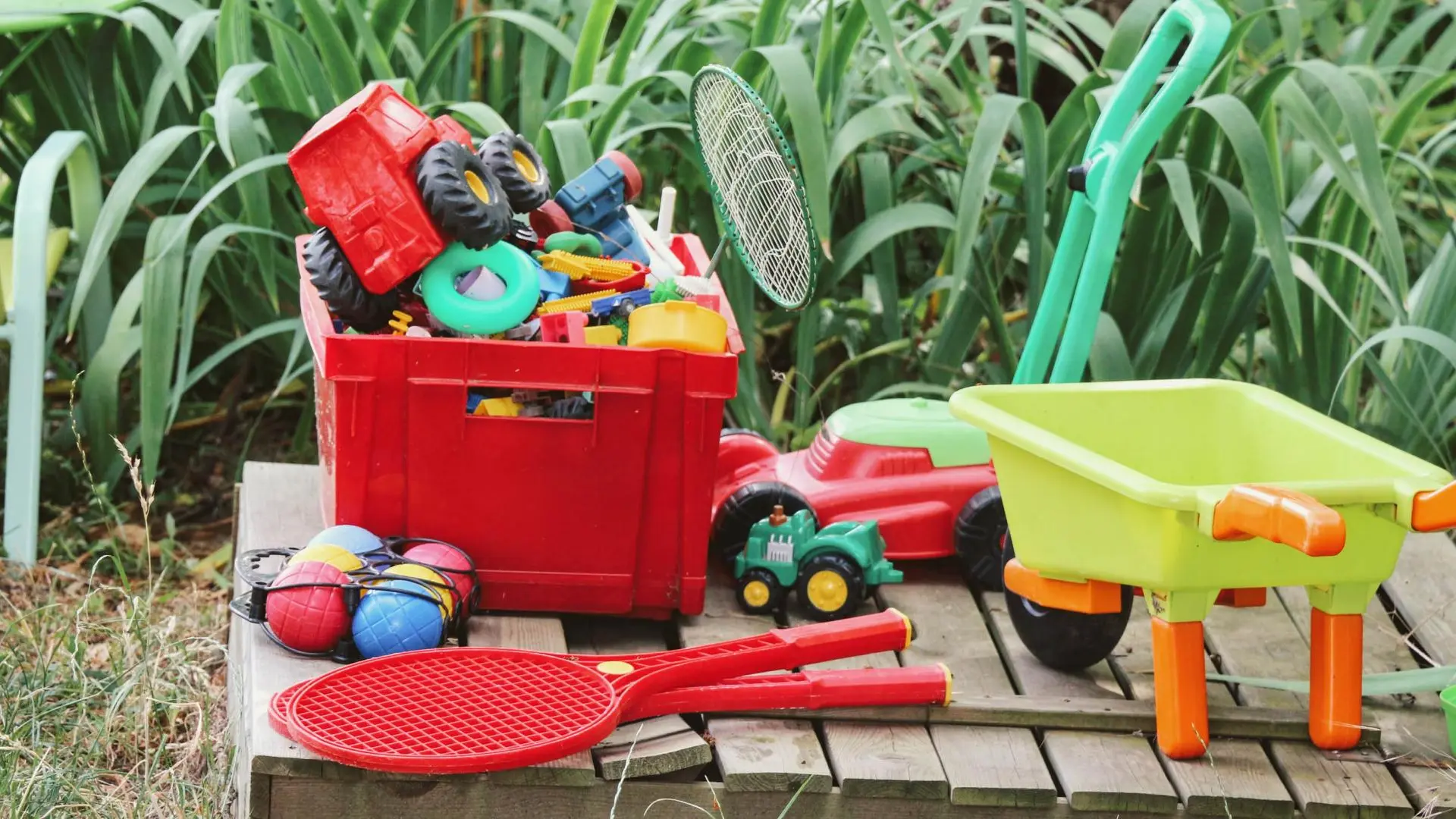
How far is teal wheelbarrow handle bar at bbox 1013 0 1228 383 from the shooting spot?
1.95 metres

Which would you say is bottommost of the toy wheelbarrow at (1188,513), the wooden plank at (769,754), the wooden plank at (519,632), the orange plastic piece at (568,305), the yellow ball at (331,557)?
the wooden plank at (519,632)

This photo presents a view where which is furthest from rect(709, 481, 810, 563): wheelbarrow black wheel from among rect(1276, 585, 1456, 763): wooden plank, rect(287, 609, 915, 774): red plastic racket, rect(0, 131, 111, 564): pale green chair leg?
rect(0, 131, 111, 564): pale green chair leg

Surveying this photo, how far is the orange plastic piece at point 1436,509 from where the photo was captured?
5.55 ft

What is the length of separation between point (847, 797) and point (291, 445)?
1.57 meters

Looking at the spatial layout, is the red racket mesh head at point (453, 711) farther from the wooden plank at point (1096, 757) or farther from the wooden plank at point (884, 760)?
the wooden plank at point (1096, 757)

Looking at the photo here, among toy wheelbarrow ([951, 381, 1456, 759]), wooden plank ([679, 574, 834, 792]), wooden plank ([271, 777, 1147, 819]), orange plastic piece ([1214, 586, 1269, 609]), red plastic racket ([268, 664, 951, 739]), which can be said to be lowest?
wooden plank ([271, 777, 1147, 819])

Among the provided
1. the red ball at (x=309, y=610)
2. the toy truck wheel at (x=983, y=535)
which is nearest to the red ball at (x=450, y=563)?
the red ball at (x=309, y=610)

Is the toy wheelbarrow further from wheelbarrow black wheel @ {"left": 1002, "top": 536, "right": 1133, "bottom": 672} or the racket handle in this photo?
the racket handle

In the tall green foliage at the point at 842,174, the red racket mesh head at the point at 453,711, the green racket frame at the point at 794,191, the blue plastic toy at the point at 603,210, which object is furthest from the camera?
the tall green foliage at the point at 842,174

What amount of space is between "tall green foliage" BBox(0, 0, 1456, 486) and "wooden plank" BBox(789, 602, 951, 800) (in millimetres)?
836

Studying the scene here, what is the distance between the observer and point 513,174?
7.10 ft

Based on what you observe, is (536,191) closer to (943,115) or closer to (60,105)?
(60,105)

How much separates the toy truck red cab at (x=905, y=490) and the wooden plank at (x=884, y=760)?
0.42m

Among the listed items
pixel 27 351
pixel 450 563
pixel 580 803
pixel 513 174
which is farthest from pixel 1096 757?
pixel 27 351
